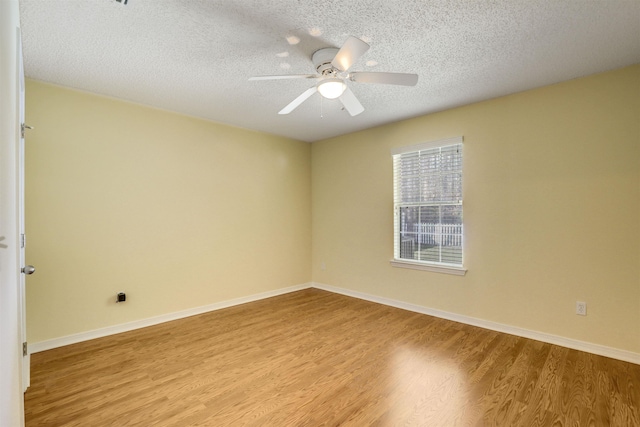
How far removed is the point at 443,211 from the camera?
3.79 meters

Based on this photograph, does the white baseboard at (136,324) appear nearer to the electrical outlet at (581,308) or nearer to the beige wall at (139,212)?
the beige wall at (139,212)

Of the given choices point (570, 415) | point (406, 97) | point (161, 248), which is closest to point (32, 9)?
point (161, 248)

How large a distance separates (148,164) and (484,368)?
3.99m

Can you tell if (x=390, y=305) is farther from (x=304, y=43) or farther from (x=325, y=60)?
(x=304, y=43)

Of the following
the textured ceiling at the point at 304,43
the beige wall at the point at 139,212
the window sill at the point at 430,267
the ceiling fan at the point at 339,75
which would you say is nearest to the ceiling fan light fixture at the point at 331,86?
the ceiling fan at the point at 339,75

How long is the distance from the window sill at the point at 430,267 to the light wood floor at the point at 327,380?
25.4 inches

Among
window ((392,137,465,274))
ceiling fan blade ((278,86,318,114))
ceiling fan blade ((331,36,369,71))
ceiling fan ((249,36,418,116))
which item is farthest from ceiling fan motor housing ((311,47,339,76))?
window ((392,137,465,274))

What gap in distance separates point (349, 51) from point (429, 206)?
8.40ft

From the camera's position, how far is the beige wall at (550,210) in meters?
2.63

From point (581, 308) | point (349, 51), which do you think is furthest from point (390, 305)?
point (349, 51)

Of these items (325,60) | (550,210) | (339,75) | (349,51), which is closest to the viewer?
(349,51)

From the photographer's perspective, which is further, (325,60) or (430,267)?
(430,267)

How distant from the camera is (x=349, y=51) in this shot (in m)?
1.86

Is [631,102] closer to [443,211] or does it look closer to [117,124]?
[443,211]
